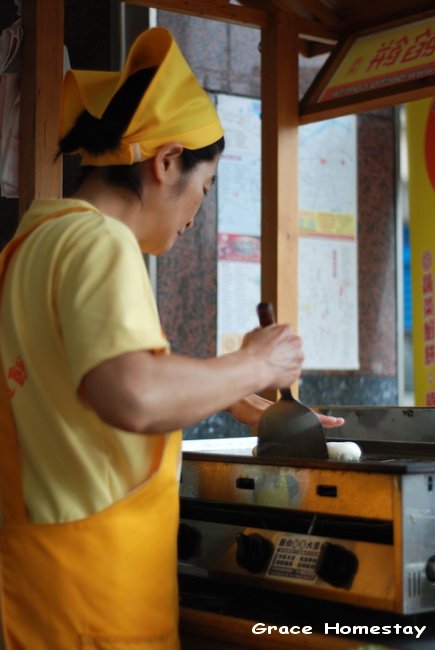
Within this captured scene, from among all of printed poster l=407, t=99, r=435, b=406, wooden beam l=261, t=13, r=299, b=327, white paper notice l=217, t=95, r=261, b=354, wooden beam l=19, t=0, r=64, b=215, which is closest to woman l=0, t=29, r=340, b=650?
wooden beam l=19, t=0, r=64, b=215

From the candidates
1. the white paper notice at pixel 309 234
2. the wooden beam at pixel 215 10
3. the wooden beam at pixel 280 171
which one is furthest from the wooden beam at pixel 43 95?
the white paper notice at pixel 309 234

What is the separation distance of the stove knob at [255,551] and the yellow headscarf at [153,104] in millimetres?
753

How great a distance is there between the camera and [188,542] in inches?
86.3

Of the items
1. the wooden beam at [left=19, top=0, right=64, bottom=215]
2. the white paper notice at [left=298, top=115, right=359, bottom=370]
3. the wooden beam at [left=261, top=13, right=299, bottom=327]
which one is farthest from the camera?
the white paper notice at [left=298, top=115, right=359, bottom=370]

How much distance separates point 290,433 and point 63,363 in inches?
25.3

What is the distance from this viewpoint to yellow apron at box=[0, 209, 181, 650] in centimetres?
172

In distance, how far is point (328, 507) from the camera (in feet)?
6.35

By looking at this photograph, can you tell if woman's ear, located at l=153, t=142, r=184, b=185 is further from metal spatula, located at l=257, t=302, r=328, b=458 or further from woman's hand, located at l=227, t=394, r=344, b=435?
woman's hand, located at l=227, t=394, r=344, b=435

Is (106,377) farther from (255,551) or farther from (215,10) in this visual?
(215,10)

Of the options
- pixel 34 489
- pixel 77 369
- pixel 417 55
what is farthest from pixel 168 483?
pixel 417 55

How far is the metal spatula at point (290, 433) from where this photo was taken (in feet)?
7.04

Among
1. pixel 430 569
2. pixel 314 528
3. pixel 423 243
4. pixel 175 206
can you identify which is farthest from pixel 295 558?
pixel 423 243

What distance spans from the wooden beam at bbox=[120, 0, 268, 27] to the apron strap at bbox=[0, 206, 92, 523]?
2242 mm

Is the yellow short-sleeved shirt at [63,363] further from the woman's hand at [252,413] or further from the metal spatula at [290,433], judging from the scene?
the woman's hand at [252,413]
